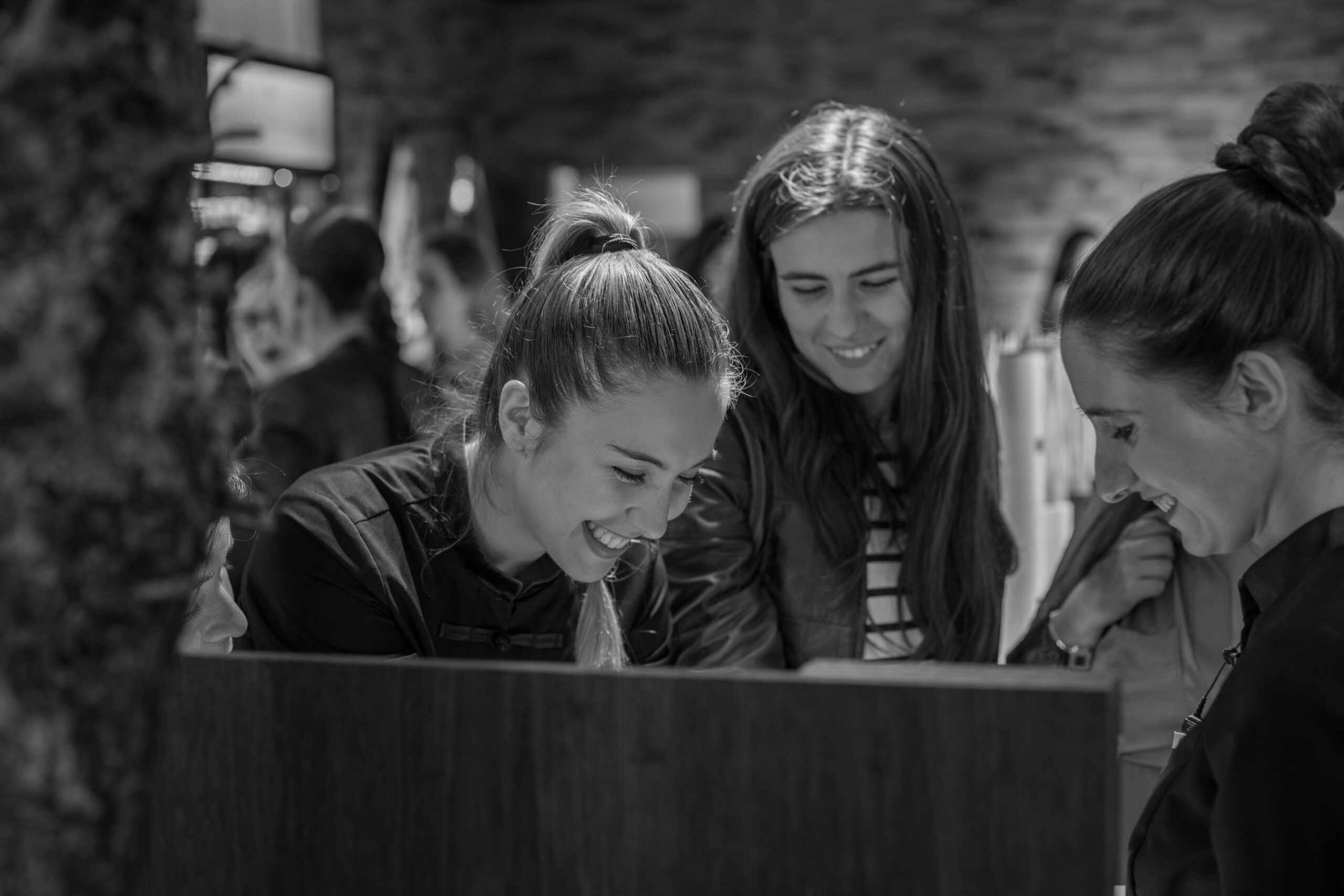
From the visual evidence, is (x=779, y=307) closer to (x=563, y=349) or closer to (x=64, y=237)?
(x=563, y=349)

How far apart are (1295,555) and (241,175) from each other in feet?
14.8

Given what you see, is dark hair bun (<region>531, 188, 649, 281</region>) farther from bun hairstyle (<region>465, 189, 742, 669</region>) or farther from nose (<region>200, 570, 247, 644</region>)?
nose (<region>200, 570, 247, 644</region>)

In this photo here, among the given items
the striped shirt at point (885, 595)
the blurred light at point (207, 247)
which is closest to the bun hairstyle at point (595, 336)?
the striped shirt at point (885, 595)

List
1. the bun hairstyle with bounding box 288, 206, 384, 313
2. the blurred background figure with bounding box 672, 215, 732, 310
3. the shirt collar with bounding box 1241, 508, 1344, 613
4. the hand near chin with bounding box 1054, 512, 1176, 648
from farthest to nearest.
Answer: the bun hairstyle with bounding box 288, 206, 384, 313, the blurred background figure with bounding box 672, 215, 732, 310, the hand near chin with bounding box 1054, 512, 1176, 648, the shirt collar with bounding box 1241, 508, 1344, 613

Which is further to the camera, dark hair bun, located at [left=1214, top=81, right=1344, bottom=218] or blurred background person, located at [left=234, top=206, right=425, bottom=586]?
blurred background person, located at [left=234, top=206, right=425, bottom=586]

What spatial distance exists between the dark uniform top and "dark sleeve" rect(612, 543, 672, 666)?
10 centimetres

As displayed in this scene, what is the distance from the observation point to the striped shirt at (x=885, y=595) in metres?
1.75

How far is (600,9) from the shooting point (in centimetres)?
714

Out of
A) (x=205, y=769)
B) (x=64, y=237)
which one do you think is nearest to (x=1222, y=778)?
(x=205, y=769)

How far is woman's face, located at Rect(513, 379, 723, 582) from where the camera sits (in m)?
1.27

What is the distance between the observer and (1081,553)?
1.65 metres

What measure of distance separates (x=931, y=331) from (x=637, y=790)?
1.21m

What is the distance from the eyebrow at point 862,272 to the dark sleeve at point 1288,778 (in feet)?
3.12


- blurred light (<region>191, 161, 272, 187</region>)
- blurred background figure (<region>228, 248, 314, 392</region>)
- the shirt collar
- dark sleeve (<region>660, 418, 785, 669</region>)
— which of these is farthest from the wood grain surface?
blurred light (<region>191, 161, 272, 187</region>)
